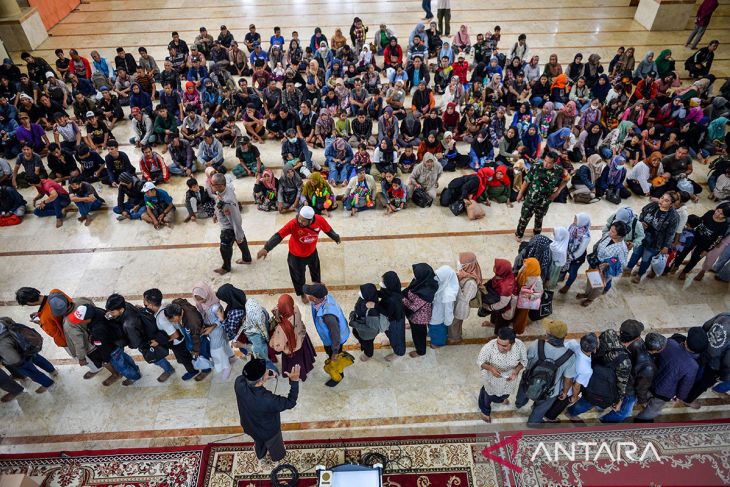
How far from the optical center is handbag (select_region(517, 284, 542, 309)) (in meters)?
4.88

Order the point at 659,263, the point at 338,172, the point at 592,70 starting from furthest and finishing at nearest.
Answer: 1. the point at 592,70
2. the point at 338,172
3. the point at 659,263

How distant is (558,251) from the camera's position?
5.25 meters

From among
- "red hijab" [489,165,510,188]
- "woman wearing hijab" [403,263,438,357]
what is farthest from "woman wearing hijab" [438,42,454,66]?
"woman wearing hijab" [403,263,438,357]

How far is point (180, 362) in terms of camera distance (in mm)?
4973

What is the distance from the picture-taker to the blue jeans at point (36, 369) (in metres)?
4.85

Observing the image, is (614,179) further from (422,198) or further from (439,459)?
(439,459)

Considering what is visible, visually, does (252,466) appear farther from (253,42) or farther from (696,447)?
(253,42)

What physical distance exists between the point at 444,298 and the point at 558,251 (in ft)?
4.98

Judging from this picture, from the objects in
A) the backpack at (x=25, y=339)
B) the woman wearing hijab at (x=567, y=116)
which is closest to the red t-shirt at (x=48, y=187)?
the backpack at (x=25, y=339)

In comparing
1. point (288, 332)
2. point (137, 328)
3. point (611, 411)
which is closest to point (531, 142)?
point (611, 411)

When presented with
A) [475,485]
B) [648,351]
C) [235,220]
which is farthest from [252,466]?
[648,351]

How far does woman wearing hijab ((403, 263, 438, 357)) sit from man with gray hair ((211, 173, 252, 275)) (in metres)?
2.39

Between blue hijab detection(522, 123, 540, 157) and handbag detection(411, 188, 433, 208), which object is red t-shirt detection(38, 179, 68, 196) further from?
Answer: blue hijab detection(522, 123, 540, 157)

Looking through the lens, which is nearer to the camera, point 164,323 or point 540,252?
point 164,323
